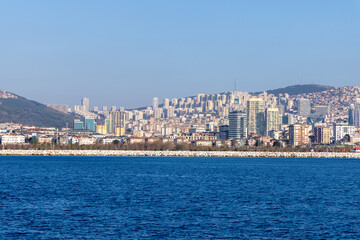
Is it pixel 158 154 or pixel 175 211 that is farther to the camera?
pixel 158 154

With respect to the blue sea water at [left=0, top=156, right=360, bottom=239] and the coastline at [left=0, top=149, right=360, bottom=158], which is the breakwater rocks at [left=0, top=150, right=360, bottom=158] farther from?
the blue sea water at [left=0, top=156, right=360, bottom=239]

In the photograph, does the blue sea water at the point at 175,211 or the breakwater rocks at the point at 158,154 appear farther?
the breakwater rocks at the point at 158,154

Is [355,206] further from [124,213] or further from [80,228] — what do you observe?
[80,228]

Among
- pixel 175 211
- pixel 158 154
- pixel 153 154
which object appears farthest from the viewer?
pixel 153 154

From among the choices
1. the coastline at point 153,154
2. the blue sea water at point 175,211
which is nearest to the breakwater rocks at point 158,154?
the coastline at point 153,154

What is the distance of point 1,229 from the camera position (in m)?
23.5

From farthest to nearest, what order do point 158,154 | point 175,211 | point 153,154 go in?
point 153,154, point 158,154, point 175,211

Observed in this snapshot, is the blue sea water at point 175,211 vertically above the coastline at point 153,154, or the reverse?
the coastline at point 153,154

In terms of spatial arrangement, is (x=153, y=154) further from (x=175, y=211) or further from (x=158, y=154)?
(x=175, y=211)

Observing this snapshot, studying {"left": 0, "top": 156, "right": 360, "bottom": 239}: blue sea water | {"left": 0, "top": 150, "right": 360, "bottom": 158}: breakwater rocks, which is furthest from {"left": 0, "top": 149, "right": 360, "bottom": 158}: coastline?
{"left": 0, "top": 156, "right": 360, "bottom": 239}: blue sea water

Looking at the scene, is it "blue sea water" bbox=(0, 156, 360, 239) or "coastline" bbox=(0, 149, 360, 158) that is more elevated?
"coastline" bbox=(0, 149, 360, 158)

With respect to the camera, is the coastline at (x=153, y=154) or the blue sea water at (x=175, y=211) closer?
the blue sea water at (x=175, y=211)

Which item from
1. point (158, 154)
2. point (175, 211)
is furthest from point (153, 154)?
point (175, 211)

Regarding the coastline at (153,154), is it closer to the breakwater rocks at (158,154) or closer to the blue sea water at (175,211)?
the breakwater rocks at (158,154)
